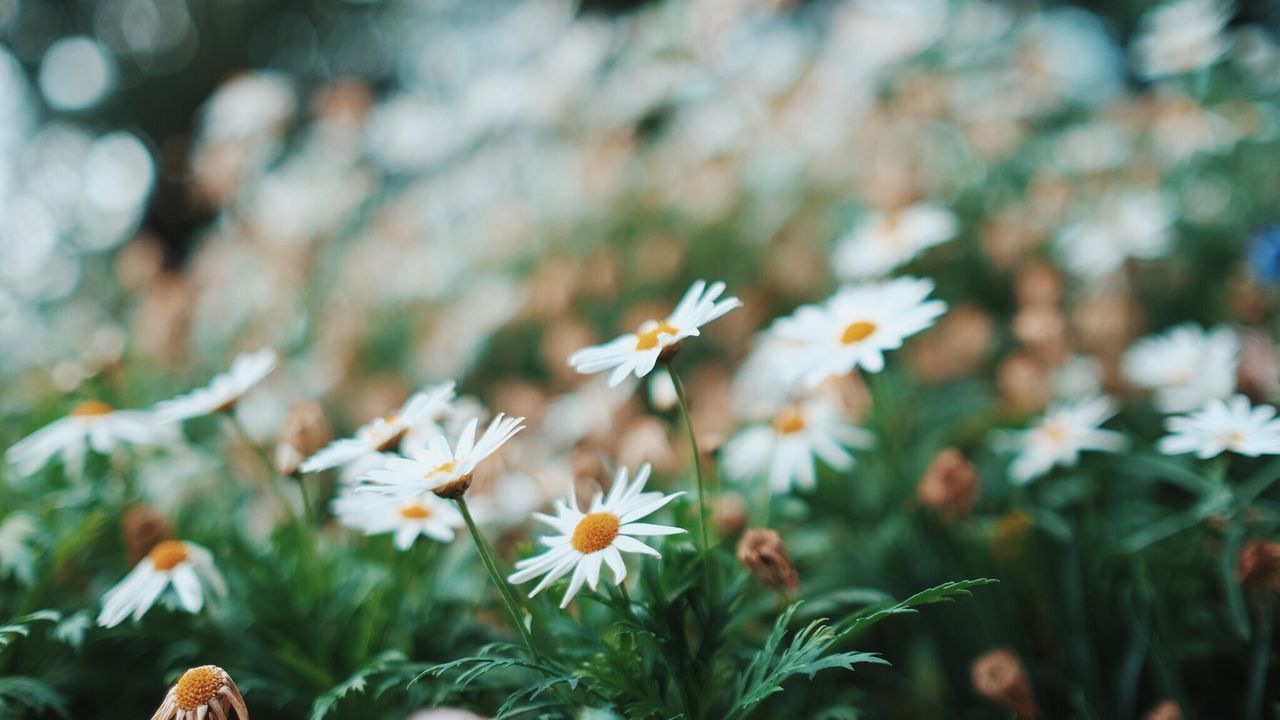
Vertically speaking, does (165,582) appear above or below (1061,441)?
above

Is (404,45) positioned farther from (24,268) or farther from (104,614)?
(104,614)

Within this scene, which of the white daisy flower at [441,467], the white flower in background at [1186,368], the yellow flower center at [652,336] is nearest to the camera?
the white daisy flower at [441,467]

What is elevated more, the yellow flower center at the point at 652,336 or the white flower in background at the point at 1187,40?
the yellow flower center at the point at 652,336

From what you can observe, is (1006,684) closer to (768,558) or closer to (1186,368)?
(768,558)

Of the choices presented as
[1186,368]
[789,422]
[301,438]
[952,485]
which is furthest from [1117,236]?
[301,438]

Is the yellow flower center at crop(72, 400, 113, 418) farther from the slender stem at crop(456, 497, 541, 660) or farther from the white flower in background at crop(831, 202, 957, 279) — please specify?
the white flower in background at crop(831, 202, 957, 279)

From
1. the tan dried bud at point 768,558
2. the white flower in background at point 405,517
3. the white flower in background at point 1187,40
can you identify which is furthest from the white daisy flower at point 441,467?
the white flower in background at point 1187,40

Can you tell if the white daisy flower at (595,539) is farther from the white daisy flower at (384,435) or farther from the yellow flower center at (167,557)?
the yellow flower center at (167,557)
